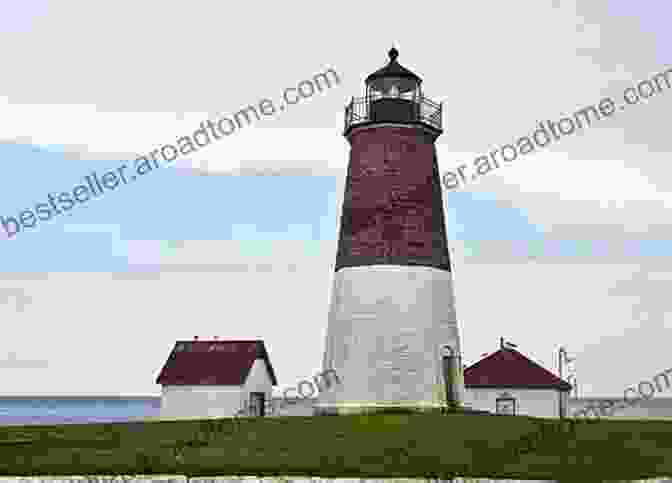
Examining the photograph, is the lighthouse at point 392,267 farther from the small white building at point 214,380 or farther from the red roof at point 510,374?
the red roof at point 510,374

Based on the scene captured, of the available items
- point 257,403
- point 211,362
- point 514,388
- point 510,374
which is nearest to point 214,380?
point 211,362

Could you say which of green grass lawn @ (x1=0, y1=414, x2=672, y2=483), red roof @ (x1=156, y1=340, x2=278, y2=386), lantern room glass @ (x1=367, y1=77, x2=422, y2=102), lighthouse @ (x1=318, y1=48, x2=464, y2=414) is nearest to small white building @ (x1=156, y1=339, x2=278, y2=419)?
red roof @ (x1=156, y1=340, x2=278, y2=386)

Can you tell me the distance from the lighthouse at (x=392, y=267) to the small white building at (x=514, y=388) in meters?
14.6

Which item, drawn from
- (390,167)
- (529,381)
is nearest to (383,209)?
(390,167)

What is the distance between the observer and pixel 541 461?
23.2 metres

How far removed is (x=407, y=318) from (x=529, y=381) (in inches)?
707

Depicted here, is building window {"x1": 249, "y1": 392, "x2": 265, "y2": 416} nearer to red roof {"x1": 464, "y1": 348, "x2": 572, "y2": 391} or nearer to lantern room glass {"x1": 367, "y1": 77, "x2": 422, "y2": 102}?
red roof {"x1": 464, "y1": 348, "x2": 572, "y2": 391}

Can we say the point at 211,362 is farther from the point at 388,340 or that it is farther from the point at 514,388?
the point at 388,340

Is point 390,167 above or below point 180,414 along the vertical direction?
above

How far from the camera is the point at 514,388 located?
4784 centimetres

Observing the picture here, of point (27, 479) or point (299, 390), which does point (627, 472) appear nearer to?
point (27, 479)

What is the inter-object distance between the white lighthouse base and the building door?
14784 millimetres

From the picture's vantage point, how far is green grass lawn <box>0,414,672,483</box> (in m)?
22.4

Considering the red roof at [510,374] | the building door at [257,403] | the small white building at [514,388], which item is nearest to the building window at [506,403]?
the small white building at [514,388]
